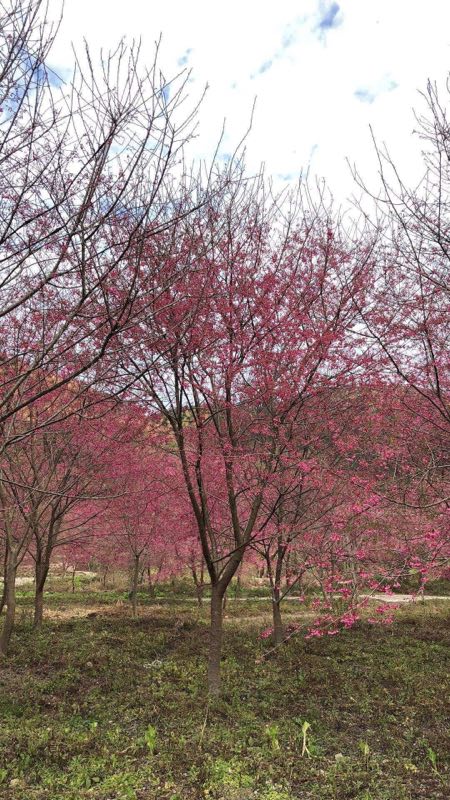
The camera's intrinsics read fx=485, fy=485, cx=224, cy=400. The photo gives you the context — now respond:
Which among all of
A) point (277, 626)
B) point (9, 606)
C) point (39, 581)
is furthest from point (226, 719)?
point (39, 581)

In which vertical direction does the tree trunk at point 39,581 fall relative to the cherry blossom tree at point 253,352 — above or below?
below

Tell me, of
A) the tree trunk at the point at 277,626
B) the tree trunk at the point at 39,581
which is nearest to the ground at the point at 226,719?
the tree trunk at the point at 277,626

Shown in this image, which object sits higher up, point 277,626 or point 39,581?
point 39,581

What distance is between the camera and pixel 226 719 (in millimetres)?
6496

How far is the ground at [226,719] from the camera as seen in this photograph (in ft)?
16.0

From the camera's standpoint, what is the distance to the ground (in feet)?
16.0

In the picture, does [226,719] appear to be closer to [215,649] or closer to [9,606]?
[215,649]

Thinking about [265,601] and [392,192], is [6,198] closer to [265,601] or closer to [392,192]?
[392,192]

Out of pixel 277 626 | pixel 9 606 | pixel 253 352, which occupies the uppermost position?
pixel 253 352

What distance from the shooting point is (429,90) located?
3.99m

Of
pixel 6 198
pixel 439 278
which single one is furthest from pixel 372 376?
pixel 6 198

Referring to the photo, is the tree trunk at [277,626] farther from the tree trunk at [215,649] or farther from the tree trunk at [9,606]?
the tree trunk at [9,606]

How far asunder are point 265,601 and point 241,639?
34.2 feet

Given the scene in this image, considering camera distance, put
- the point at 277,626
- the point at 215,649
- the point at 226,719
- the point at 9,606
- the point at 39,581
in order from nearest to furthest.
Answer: the point at 226,719
the point at 215,649
the point at 9,606
the point at 277,626
the point at 39,581
